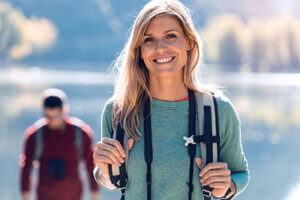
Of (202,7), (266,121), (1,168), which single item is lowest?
(1,168)

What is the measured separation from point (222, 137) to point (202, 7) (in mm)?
122682

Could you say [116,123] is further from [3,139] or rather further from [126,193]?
[3,139]

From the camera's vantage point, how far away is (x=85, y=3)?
123250 mm

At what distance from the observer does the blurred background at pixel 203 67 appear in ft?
32.3

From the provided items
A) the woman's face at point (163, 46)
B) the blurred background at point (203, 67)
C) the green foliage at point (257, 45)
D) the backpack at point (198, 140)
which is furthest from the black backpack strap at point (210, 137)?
the green foliage at point (257, 45)

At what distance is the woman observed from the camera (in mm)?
1870

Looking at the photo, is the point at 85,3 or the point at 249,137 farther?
the point at 85,3

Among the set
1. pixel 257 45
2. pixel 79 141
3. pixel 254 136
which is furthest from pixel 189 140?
pixel 257 45

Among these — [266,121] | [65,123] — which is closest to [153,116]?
[65,123]

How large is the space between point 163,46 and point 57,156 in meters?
1.94

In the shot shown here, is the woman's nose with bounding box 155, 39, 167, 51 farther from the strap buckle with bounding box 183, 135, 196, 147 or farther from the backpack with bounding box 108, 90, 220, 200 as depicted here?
the strap buckle with bounding box 183, 135, 196, 147

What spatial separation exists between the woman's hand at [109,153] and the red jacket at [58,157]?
179 cm

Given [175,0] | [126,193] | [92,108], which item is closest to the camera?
[126,193]

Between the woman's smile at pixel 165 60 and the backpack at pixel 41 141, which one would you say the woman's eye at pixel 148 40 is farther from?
the backpack at pixel 41 141
